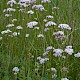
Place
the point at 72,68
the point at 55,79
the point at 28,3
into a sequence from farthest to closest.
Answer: the point at 28,3 < the point at 72,68 < the point at 55,79

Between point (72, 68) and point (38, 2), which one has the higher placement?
point (38, 2)

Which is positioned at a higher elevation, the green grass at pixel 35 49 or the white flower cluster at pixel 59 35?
the white flower cluster at pixel 59 35

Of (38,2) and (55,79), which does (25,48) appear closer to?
(55,79)

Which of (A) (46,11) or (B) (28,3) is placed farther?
(A) (46,11)

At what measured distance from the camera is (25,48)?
2.67 m

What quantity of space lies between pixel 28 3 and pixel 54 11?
36 centimetres

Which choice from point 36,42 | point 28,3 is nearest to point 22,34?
point 36,42

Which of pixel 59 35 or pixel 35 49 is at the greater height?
pixel 59 35

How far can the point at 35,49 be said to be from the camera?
8.34 feet

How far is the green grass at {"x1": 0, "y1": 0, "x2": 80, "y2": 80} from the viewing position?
2348 millimetres

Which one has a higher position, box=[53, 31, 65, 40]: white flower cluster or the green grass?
box=[53, 31, 65, 40]: white flower cluster

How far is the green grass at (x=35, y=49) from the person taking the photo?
235cm

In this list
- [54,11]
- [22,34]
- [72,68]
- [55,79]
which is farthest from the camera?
[54,11]

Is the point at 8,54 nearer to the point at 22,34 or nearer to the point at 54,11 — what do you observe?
the point at 22,34
